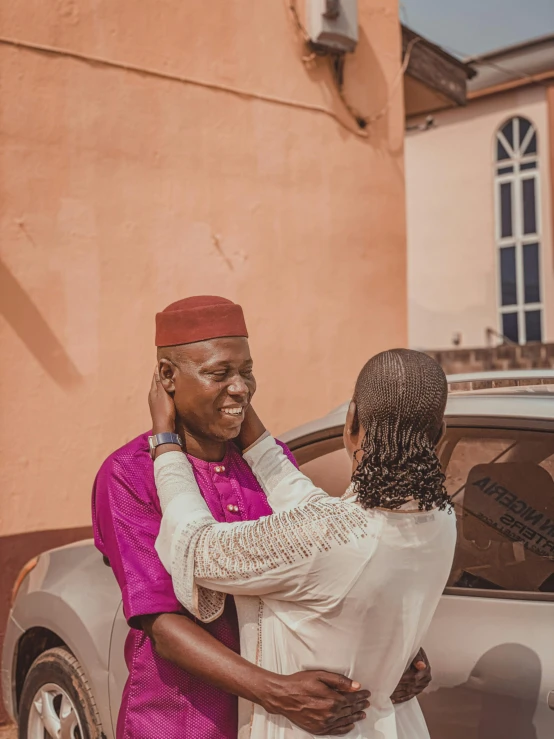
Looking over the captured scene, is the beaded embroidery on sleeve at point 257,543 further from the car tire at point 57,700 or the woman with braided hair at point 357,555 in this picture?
the car tire at point 57,700

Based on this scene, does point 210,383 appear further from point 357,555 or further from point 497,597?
point 497,597

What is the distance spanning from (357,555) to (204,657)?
0.41m

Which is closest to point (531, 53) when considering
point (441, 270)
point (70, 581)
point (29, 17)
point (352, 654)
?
point (441, 270)

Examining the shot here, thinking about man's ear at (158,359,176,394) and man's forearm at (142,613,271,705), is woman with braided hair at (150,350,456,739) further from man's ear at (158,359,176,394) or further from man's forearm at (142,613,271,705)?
man's ear at (158,359,176,394)

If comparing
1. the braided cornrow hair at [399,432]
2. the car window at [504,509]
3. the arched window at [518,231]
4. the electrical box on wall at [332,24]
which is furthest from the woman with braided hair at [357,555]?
the arched window at [518,231]

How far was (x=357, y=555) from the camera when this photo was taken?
1628 mm

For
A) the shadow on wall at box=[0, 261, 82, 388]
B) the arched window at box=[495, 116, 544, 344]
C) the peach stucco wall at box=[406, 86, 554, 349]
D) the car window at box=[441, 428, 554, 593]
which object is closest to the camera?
the car window at box=[441, 428, 554, 593]

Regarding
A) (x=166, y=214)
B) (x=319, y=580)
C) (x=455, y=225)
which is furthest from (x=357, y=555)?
(x=455, y=225)

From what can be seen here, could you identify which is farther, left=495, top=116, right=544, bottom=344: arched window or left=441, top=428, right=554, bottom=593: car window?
left=495, top=116, right=544, bottom=344: arched window

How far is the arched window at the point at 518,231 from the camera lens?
16594 mm

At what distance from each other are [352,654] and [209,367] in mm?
697

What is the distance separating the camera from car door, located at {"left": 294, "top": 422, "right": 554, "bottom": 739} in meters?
2.21

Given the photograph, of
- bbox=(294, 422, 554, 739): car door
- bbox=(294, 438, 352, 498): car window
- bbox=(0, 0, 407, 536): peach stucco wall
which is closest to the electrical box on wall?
bbox=(0, 0, 407, 536): peach stucco wall

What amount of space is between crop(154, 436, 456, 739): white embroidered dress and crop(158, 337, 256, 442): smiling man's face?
212 millimetres
